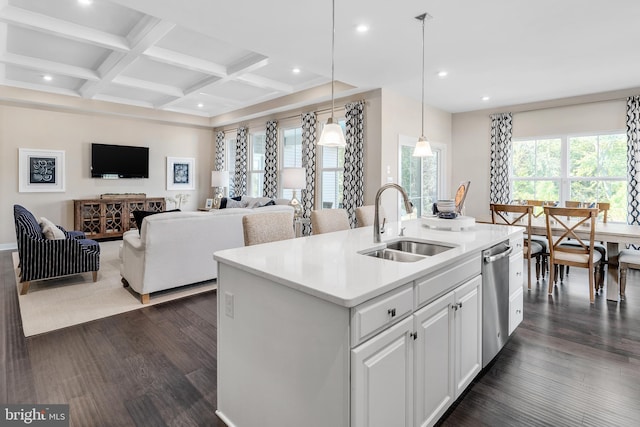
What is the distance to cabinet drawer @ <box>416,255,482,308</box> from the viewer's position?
5.15 feet

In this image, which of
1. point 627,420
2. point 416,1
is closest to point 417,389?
point 627,420

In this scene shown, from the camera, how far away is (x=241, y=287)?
1.65m

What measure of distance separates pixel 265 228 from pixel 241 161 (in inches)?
244

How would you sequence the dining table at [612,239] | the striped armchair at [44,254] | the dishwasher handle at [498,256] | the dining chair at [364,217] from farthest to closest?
the striped armchair at [44,254] → the dining table at [612,239] → the dining chair at [364,217] → the dishwasher handle at [498,256]

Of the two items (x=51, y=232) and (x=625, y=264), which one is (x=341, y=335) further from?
(x=51, y=232)

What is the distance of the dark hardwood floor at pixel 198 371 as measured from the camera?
6.15 feet

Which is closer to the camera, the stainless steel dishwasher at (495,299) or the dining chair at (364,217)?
the stainless steel dishwasher at (495,299)

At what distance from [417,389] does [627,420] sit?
128 cm

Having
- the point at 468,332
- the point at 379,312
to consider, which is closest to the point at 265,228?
the point at 379,312

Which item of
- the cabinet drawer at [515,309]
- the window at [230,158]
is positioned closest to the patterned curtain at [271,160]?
the window at [230,158]

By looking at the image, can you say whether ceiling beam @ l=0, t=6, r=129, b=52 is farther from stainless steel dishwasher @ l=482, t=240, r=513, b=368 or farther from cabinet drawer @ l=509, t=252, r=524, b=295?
cabinet drawer @ l=509, t=252, r=524, b=295

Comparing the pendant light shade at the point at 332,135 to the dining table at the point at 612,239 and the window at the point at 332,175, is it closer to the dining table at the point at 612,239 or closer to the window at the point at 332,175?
the dining table at the point at 612,239

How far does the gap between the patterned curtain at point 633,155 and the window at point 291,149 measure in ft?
17.8

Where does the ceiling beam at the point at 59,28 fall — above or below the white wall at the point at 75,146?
above
